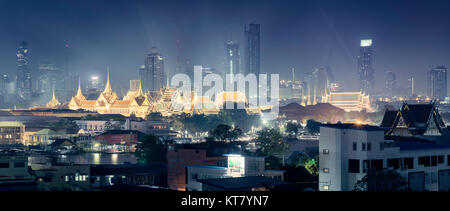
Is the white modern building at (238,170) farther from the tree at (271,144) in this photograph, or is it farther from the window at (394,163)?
the tree at (271,144)

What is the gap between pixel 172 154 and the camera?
31109 mm

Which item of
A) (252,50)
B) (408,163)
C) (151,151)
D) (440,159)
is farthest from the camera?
(252,50)

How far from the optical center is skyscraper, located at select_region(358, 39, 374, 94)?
194 m

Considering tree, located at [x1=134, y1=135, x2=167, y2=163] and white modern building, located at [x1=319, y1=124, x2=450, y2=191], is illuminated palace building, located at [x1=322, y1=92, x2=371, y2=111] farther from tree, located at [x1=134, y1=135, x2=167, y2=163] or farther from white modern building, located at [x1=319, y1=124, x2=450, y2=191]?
white modern building, located at [x1=319, y1=124, x2=450, y2=191]

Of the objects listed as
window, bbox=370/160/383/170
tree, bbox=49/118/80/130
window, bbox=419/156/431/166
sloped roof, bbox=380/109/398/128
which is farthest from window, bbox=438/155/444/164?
tree, bbox=49/118/80/130

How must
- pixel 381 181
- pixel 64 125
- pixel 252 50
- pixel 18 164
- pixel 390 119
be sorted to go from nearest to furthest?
1. pixel 381 181
2. pixel 18 164
3. pixel 390 119
4. pixel 64 125
5. pixel 252 50

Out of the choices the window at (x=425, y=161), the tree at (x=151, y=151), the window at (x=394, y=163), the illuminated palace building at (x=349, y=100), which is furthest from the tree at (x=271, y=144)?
the illuminated palace building at (x=349, y=100)

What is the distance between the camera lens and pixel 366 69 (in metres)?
195

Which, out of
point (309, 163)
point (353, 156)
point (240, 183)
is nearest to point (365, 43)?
point (309, 163)

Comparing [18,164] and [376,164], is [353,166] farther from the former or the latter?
[18,164]

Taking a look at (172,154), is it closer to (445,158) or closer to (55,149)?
(445,158)

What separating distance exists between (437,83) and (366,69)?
1020 inches
